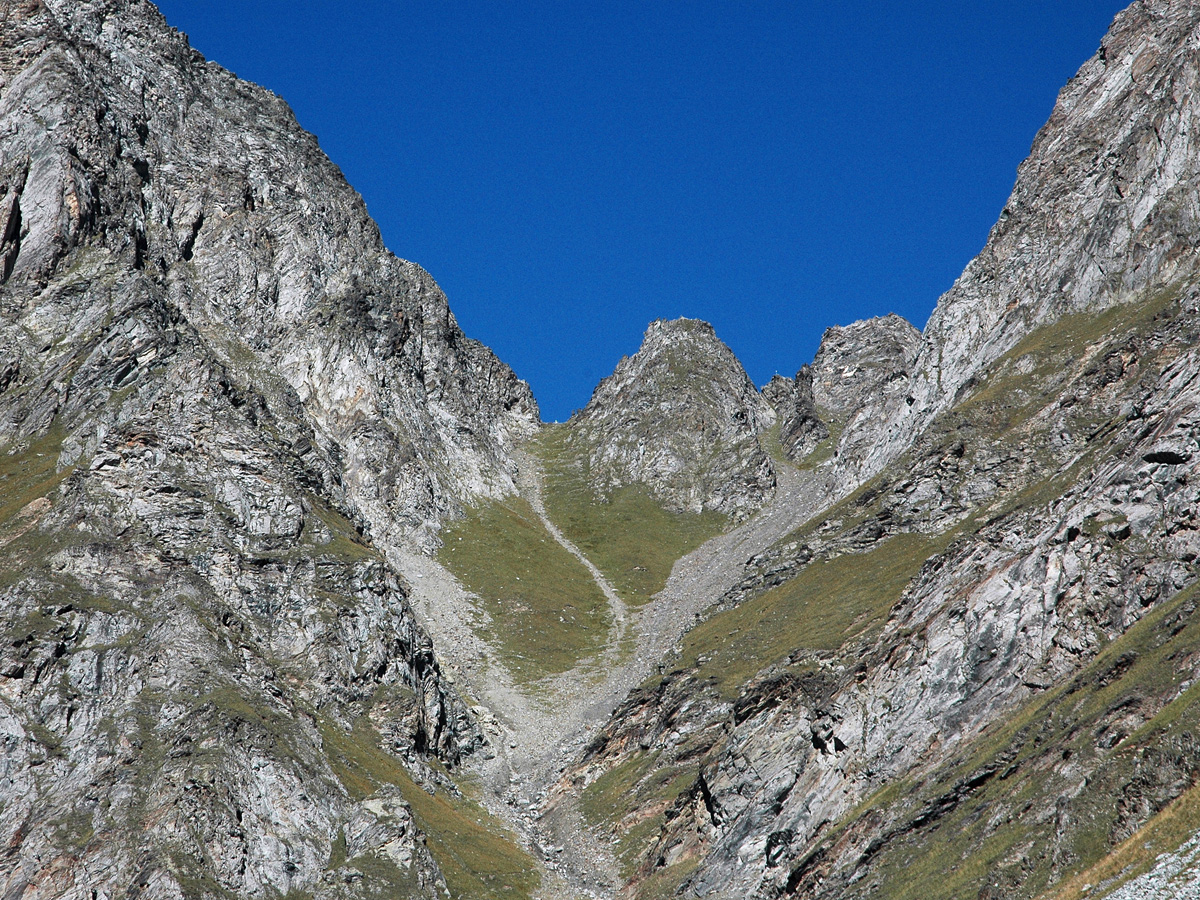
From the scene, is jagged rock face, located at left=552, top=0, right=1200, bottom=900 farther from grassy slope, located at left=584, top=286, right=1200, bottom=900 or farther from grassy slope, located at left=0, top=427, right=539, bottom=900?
grassy slope, located at left=0, top=427, right=539, bottom=900

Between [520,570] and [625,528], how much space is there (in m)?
31.3

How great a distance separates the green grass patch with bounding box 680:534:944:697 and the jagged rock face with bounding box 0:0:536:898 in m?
25.4

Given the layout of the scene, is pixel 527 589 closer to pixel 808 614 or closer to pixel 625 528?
pixel 625 528

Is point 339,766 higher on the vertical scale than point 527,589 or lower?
lower

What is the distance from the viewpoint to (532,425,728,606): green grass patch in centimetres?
14199

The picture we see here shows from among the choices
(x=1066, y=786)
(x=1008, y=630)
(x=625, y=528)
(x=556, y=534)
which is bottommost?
(x=1066, y=786)

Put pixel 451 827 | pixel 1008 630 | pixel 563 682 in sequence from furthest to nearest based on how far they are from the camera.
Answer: pixel 563 682, pixel 451 827, pixel 1008 630

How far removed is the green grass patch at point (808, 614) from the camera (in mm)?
80125

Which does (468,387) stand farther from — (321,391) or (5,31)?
(5,31)

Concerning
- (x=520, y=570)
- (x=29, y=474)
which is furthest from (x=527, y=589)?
(x=29, y=474)

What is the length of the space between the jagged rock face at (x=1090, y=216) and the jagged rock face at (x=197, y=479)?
242 feet

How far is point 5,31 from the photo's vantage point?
134 metres

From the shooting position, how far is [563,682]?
104562 mm

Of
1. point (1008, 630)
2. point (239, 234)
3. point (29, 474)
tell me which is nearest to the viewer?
point (1008, 630)
